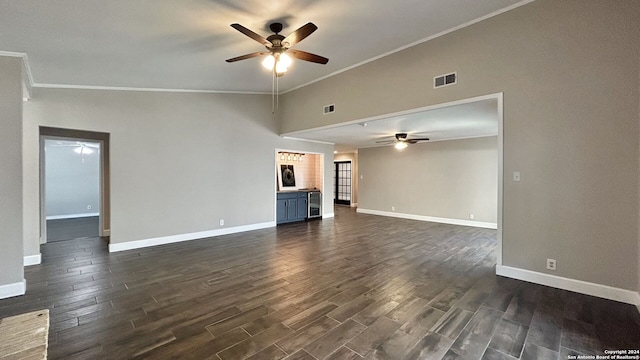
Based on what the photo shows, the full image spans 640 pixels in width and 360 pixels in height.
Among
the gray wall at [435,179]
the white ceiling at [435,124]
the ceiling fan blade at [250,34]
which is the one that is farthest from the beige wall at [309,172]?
the ceiling fan blade at [250,34]

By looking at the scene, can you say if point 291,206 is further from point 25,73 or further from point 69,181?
point 69,181

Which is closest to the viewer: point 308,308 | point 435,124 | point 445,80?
point 308,308

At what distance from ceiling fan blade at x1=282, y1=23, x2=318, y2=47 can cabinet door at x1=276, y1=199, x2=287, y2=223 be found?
502cm

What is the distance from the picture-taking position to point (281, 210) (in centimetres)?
759

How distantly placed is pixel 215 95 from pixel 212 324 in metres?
5.11

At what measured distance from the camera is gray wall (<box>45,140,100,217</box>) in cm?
848

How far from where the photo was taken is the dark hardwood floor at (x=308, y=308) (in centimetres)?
211

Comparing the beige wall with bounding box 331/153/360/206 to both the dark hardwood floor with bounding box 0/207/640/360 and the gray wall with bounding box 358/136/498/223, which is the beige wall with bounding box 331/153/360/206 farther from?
the dark hardwood floor with bounding box 0/207/640/360

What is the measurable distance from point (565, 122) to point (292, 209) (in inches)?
245

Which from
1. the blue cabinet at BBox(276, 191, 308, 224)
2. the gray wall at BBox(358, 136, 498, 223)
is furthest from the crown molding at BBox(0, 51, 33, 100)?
the gray wall at BBox(358, 136, 498, 223)

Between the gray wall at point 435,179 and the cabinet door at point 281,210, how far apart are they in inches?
142

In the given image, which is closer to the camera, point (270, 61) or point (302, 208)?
point (270, 61)

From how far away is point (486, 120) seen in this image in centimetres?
534

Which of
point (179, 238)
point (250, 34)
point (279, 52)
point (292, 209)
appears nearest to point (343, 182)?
point (292, 209)
